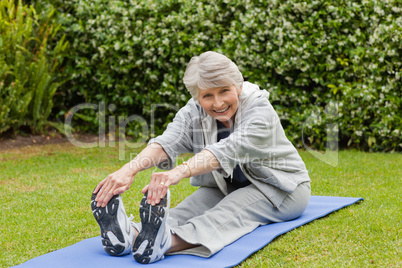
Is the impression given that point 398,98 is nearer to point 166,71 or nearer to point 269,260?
point 166,71

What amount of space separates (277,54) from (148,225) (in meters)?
4.05

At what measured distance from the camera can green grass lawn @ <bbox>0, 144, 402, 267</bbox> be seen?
2.81 meters

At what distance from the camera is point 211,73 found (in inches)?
113

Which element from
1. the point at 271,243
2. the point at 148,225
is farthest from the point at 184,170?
the point at 271,243

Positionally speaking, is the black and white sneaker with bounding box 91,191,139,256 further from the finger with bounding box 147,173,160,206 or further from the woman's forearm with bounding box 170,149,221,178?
the woman's forearm with bounding box 170,149,221,178

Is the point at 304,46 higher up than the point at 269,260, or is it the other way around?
the point at 304,46

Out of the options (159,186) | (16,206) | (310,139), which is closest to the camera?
(159,186)

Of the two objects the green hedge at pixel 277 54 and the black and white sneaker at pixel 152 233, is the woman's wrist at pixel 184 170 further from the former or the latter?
the green hedge at pixel 277 54

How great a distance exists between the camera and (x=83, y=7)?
24.1 feet

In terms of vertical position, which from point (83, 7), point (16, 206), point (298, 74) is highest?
point (83, 7)

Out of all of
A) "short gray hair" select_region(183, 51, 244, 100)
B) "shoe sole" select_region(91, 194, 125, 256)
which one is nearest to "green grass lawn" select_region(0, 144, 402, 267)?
"shoe sole" select_region(91, 194, 125, 256)

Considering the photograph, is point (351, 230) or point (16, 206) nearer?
point (351, 230)

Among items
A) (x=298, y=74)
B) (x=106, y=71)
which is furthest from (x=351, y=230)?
(x=106, y=71)

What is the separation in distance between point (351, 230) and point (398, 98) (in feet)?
9.72
